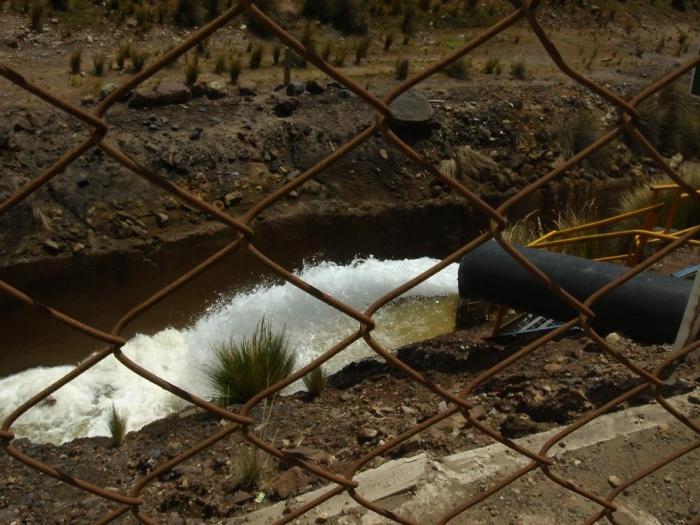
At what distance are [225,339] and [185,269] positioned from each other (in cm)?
167

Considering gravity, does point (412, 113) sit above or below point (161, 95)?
above

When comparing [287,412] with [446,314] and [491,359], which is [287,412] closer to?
[491,359]

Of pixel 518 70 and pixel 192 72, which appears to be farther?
pixel 518 70

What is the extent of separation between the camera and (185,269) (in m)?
8.55

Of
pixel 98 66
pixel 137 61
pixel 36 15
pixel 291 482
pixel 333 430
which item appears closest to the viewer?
pixel 291 482

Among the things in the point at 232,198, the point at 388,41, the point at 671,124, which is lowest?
the point at 232,198

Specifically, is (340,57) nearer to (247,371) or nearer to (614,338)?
(247,371)

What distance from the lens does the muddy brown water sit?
720 cm

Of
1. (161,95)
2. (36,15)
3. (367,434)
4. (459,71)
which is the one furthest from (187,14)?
(367,434)

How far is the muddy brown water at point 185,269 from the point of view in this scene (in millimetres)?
7199

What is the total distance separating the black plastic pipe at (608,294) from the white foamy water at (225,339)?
2.19 meters

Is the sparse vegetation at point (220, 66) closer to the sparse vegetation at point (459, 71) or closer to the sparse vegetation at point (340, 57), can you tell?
the sparse vegetation at point (340, 57)

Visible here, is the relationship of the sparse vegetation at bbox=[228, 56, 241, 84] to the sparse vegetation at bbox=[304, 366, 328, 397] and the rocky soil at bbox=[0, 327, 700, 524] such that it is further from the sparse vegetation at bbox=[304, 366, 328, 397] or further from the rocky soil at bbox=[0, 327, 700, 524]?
the sparse vegetation at bbox=[304, 366, 328, 397]

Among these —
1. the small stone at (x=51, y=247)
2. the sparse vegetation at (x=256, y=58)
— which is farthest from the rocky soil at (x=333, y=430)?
the sparse vegetation at (x=256, y=58)
